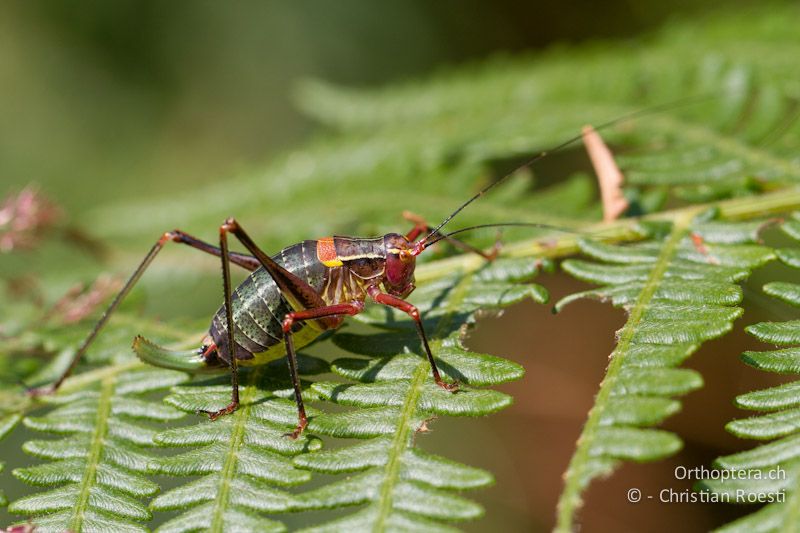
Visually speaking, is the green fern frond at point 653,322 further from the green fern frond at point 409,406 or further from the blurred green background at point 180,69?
the blurred green background at point 180,69

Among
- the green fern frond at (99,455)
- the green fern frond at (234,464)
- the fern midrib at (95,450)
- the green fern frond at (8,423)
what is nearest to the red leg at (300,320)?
the green fern frond at (234,464)

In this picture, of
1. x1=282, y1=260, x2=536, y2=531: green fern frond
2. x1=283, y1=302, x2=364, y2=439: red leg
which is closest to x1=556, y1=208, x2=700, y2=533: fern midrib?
x1=282, y1=260, x2=536, y2=531: green fern frond

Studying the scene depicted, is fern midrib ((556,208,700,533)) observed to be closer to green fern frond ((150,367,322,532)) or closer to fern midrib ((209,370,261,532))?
green fern frond ((150,367,322,532))

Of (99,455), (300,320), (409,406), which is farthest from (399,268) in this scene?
(99,455)

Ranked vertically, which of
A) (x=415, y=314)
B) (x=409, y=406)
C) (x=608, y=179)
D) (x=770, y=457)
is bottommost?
(x=770, y=457)

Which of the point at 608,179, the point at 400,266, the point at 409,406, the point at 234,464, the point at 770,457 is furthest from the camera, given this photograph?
the point at 608,179

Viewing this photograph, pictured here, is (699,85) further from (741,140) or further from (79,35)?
(79,35)

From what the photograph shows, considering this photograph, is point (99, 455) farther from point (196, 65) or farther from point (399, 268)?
point (196, 65)
